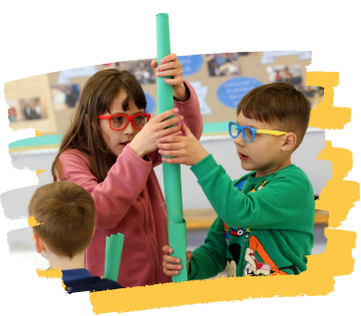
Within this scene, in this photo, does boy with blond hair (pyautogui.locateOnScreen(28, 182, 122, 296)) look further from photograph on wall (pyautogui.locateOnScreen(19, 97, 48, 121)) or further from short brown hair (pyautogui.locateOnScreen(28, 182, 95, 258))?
photograph on wall (pyautogui.locateOnScreen(19, 97, 48, 121))

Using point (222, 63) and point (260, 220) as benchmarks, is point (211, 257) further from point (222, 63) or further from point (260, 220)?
point (222, 63)

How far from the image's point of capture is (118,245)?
1.75 ft

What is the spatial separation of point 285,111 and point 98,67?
0.31m

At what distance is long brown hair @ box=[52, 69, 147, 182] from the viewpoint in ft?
1.97

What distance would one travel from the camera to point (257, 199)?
0.56 m

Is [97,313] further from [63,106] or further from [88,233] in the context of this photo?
[63,106]

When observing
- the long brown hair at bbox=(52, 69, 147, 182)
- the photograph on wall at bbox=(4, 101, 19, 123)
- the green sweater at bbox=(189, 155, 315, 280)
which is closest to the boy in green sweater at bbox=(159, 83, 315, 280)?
the green sweater at bbox=(189, 155, 315, 280)

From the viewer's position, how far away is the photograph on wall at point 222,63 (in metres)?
0.75

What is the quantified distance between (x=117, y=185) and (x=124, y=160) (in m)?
0.03

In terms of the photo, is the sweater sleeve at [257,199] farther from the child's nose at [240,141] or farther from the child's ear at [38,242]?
the child's ear at [38,242]

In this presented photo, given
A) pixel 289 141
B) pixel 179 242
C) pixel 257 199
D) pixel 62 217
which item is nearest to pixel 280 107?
pixel 289 141

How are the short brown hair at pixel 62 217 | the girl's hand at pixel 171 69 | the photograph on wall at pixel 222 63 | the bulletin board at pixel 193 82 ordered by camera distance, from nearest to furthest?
the short brown hair at pixel 62 217 < the girl's hand at pixel 171 69 < the bulletin board at pixel 193 82 < the photograph on wall at pixel 222 63

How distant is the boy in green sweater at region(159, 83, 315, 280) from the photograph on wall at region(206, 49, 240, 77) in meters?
0.14

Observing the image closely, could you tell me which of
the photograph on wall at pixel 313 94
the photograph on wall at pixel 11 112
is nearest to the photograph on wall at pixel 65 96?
the photograph on wall at pixel 11 112
